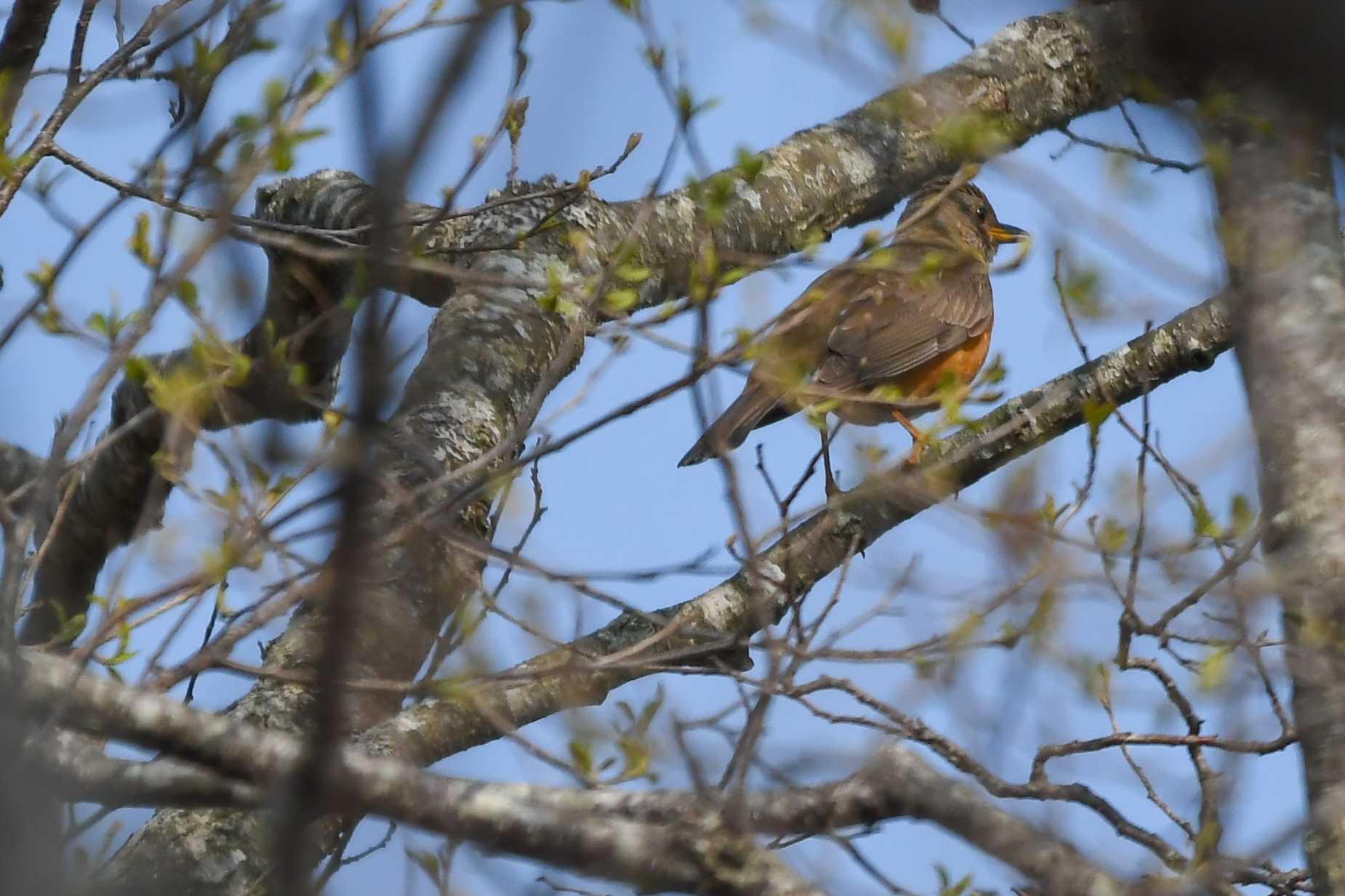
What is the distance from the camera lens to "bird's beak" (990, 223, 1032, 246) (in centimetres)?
806

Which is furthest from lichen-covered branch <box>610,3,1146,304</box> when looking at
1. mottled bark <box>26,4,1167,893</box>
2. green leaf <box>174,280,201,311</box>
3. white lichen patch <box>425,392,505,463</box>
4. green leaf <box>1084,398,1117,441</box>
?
green leaf <box>174,280,201,311</box>

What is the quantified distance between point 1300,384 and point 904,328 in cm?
304

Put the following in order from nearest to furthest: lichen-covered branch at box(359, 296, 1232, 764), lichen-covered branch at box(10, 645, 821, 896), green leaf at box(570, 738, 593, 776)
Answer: lichen-covered branch at box(10, 645, 821, 896), green leaf at box(570, 738, 593, 776), lichen-covered branch at box(359, 296, 1232, 764)

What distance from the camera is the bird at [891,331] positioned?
9.25 ft

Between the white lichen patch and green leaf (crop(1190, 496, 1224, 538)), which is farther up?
the white lichen patch

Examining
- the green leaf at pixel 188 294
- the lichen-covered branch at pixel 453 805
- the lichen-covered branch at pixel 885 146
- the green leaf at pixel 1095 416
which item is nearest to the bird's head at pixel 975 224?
the lichen-covered branch at pixel 885 146

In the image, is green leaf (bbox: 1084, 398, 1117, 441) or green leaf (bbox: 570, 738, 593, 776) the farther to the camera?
green leaf (bbox: 1084, 398, 1117, 441)

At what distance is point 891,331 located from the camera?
616 centimetres

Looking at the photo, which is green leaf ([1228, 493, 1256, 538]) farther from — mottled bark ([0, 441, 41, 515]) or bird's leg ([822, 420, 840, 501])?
mottled bark ([0, 441, 41, 515])

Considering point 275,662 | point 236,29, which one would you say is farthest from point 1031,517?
point 236,29

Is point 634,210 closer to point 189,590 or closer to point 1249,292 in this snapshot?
point 1249,292

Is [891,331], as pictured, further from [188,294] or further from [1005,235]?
[188,294]

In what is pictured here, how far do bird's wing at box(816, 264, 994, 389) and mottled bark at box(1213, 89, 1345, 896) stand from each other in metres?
1.92

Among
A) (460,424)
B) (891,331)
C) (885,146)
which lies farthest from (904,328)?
(460,424)
